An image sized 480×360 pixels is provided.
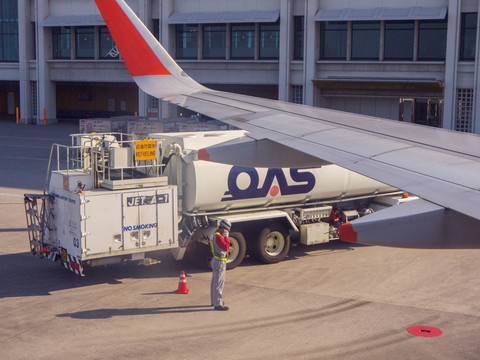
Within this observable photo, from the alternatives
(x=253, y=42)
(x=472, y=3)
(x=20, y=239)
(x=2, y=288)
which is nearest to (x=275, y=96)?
(x=253, y=42)

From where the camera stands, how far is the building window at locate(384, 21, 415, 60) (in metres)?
50.7

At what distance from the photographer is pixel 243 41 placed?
5766cm

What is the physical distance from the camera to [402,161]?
8133mm

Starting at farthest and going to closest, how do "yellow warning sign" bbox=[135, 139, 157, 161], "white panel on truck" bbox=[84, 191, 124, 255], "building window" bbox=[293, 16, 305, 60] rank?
"building window" bbox=[293, 16, 305, 60], "yellow warning sign" bbox=[135, 139, 157, 161], "white panel on truck" bbox=[84, 191, 124, 255]

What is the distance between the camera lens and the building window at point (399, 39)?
50688 mm

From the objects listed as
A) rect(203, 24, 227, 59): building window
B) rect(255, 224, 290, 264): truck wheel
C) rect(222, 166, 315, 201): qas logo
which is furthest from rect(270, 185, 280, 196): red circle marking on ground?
rect(203, 24, 227, 59): building window

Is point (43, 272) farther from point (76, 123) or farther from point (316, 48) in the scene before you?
point (76, 123)

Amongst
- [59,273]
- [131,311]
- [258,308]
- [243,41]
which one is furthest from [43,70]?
[258,308]

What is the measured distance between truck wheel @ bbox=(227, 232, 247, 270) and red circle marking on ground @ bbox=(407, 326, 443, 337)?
5.90m

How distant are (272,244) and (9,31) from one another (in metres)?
56.2

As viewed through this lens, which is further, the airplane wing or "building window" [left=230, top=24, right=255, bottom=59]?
"building window" [left=230, top=24, right=255, bottom=59]

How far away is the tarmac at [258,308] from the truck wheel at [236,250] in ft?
0.88

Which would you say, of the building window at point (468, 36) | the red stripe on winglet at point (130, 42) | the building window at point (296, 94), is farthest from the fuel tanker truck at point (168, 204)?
the building window at point (296, 94)

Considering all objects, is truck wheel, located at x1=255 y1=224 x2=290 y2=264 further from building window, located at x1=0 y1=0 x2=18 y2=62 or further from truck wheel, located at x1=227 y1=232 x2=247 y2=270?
building window, located at x1=0 y1=0 x2=18 y2=62
